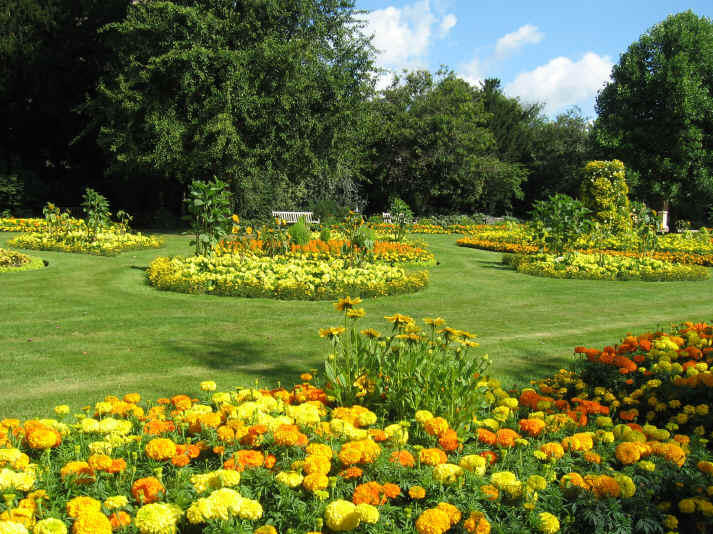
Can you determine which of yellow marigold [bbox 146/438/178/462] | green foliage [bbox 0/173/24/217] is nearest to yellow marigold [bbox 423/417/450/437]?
yellow marigold [bbox 146/438/178/462]

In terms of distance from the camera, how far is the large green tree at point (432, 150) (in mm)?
29812

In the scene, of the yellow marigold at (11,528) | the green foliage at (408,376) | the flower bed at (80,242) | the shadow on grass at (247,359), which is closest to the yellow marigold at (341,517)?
the yellow marigold at (11,528)

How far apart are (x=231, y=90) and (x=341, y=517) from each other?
56.0 feet

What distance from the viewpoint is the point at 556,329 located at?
6773 millimetres

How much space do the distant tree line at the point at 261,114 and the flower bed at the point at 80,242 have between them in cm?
428

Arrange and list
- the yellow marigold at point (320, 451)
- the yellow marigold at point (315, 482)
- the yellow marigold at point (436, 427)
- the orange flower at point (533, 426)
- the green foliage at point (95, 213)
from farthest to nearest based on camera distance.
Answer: the green foliage at point (95, 213) < the orange flower at point (533, 426) < the yellow marigold at point (436, 427) < the yellow marigold at point (320, 451) < the yellow marigold at point (315, 482)

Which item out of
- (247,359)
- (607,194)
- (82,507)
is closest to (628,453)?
(82,507)

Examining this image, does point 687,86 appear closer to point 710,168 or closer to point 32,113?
point 710,168

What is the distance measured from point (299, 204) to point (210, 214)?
→ 17.5 m

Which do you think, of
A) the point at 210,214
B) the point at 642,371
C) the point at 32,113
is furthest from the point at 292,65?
the point at 642,371

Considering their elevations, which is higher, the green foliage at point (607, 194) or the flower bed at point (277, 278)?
the green foliage at point (607, 194)

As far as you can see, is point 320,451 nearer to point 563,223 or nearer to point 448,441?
point 448,441

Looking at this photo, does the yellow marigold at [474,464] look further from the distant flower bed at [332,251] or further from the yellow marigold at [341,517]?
the distant flower bed at [332,251]

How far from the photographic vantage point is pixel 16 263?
10227 mm
